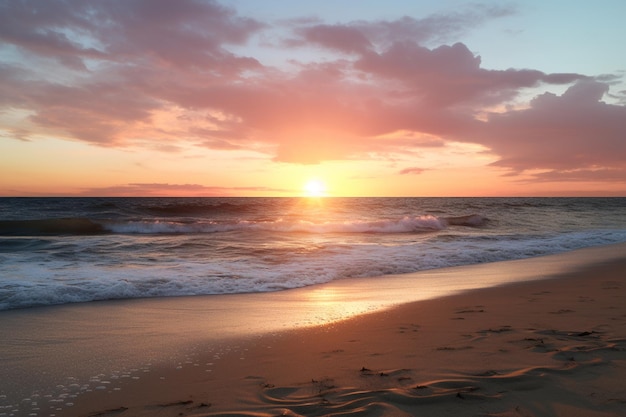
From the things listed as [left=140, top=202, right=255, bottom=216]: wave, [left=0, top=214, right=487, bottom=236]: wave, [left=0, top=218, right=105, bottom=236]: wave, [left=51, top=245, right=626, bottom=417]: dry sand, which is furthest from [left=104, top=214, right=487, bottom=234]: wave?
[left=51, top=245, right=626, bottom=417]: dry sand

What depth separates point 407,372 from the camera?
11.9 ft

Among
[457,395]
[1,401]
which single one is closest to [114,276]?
[1,401]

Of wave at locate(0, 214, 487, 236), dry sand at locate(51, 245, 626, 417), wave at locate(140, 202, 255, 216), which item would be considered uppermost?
wave at locate(140, 202, 255, 216)

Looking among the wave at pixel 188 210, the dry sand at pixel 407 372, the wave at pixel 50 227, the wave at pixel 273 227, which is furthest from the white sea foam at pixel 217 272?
the wave at pixel 188 210

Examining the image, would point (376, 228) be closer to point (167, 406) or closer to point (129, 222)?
point (129, 222)

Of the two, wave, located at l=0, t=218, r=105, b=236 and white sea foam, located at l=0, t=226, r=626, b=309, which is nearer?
white sea foam, located at l=0, t=226, r=626, b=309

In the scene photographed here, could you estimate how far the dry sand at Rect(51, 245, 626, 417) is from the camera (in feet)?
9.88

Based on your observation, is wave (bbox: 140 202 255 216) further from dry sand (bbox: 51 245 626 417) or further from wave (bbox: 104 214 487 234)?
dry sand (bbox: 51 245 626 417)

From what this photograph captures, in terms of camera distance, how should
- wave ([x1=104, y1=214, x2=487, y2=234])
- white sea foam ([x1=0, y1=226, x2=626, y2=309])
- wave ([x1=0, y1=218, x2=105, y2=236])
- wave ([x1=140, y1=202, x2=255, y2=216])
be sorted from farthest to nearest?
1. wave ([x1=140, y1=202, x2=255, y2=216])
2. wave ([x1=104, y1=214, x2=487, y2=234])
3. wave ([x1=0, y1=218, x2=105, y2=236])
4. white sea foam ([x1=0, y1=226, x2=626, y2=309])

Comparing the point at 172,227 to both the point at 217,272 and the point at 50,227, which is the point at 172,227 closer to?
the point at 50,227

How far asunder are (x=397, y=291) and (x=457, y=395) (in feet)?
16.3

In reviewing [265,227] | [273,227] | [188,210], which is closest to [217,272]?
[273,227]

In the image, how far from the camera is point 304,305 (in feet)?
22.5

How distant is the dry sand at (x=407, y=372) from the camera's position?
301 cm
